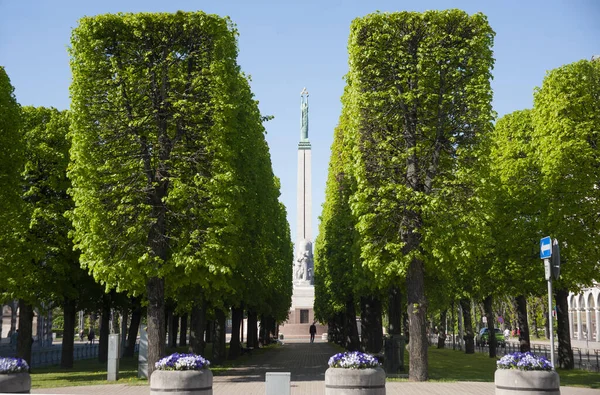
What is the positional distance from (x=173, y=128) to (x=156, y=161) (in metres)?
1.59

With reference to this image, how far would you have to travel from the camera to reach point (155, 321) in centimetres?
2645

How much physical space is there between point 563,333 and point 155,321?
18.6 metres

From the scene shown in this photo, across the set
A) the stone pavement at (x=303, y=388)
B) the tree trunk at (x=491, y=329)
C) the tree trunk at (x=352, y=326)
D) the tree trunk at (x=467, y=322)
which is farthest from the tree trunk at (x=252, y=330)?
the stone pavement at (x=303, y=388)

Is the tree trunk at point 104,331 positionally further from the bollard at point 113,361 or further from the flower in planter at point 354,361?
the flower in planter at point 354,361

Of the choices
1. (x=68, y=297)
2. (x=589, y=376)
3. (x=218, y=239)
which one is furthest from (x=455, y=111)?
(x=68, y=297)

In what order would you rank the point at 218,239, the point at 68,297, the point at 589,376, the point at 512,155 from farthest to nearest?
1. the point at 512,155
2. the point at 68,297
3. the point at 589,376
4. the point at 218,239

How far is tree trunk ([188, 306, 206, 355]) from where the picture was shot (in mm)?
31875

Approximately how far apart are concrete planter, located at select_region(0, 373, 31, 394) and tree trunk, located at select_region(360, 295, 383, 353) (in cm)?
2109

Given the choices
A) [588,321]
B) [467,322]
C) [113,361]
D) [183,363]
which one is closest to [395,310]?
[113,361]

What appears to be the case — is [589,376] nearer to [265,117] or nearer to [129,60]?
[265,117]

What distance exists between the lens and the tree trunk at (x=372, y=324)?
36094mm

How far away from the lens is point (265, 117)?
37.8 metres

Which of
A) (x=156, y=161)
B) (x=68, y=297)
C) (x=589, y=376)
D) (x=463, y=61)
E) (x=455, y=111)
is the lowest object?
(x=589, y=376)

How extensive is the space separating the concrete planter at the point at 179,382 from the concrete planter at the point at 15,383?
11.3 feet
